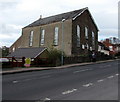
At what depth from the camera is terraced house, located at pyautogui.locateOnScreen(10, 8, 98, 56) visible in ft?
123

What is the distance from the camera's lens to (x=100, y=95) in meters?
7.37

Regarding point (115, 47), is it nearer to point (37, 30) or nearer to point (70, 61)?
point (37, 30)

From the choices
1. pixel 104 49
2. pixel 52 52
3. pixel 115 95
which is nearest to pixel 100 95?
pixel 115 95

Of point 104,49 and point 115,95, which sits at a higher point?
point 104,49

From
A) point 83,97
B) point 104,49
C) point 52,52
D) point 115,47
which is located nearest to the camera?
point 83,97

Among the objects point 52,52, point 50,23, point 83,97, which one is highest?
point 50,23

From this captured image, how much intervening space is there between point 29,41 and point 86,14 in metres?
15.5

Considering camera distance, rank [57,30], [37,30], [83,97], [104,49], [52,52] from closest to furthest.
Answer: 1. [83,97]
2. [52,52]
3. [57,30]
4. [37,30]
5. [104,49]

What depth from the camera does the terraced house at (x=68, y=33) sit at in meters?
37.5

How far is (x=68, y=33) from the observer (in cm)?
3756

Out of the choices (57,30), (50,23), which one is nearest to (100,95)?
(57,30)

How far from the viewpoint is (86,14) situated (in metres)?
42.2

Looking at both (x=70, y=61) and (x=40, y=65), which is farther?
(x=70, y=61)

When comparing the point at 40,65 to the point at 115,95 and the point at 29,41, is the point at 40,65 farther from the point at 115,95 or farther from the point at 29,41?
the point at 29,41
